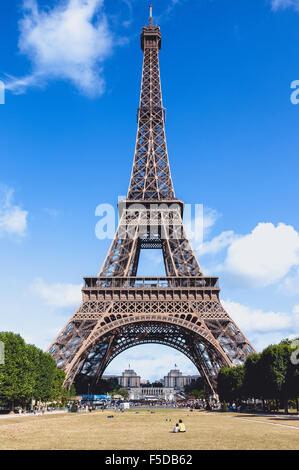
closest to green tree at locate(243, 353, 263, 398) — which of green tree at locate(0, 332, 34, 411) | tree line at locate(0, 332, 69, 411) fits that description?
tree line at locate(0, 332, 69, 411)

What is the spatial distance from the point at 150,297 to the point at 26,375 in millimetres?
20117

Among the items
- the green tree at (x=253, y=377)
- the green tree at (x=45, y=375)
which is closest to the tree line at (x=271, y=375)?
the green tree at (x=253, y=377)

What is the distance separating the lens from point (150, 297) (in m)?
62.0

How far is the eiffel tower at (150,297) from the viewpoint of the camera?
58219 millimetres

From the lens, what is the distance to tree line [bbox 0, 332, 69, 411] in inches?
1975

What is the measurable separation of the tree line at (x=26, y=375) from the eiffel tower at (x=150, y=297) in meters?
2.01

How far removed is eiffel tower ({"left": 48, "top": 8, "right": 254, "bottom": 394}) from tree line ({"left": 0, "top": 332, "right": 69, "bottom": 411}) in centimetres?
201

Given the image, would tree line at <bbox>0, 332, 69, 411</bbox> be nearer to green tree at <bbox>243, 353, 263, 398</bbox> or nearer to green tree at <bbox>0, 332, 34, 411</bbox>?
green tree at <bbox>0, 332, 34, 411</bbox>

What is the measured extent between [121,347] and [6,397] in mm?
30709

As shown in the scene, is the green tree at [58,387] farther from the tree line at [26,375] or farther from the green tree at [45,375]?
the green tree at [45,375]

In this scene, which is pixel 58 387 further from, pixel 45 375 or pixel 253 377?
pixel 253 377

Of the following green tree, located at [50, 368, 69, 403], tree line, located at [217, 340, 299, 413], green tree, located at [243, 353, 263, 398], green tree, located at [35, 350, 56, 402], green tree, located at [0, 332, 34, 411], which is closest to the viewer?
tree line, located at [217, 340, 299, 413]
